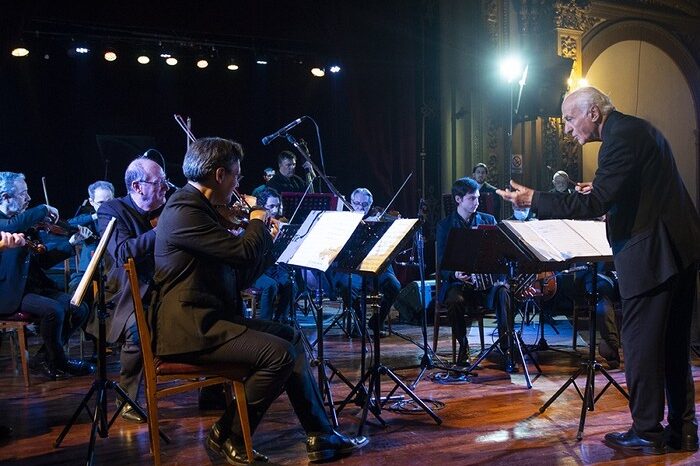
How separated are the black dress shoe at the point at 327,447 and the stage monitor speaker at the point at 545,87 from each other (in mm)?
6850

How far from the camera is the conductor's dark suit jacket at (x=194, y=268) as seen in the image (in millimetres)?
2822

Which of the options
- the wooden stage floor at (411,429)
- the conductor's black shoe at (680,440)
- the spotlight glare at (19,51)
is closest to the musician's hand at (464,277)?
the wooden stage floor at (411,429)

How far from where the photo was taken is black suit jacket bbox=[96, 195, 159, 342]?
3629 millimetres


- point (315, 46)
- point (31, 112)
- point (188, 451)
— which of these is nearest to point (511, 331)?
point (188, 451)

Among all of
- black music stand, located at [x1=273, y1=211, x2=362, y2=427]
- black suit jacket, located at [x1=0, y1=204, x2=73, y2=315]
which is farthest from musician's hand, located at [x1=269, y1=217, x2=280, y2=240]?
black suit jacket, located at [x1=0, y1=204, x2=73, y2=315]

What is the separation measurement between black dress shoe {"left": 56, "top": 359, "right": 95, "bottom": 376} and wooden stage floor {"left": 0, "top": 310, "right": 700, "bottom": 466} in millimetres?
157

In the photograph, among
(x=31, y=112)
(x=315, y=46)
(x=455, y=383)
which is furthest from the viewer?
(x=315, y=46)

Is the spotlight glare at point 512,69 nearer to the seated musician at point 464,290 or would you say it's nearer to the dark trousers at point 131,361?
the seated musician at point 464,290

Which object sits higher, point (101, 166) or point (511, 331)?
point (101, 166)

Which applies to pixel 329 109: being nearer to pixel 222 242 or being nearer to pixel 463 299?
pixel 463 299

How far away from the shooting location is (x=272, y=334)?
3057 mm

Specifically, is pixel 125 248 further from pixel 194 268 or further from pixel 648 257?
pixel 648 257

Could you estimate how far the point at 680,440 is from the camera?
306 centimetres

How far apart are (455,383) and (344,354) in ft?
4.33
